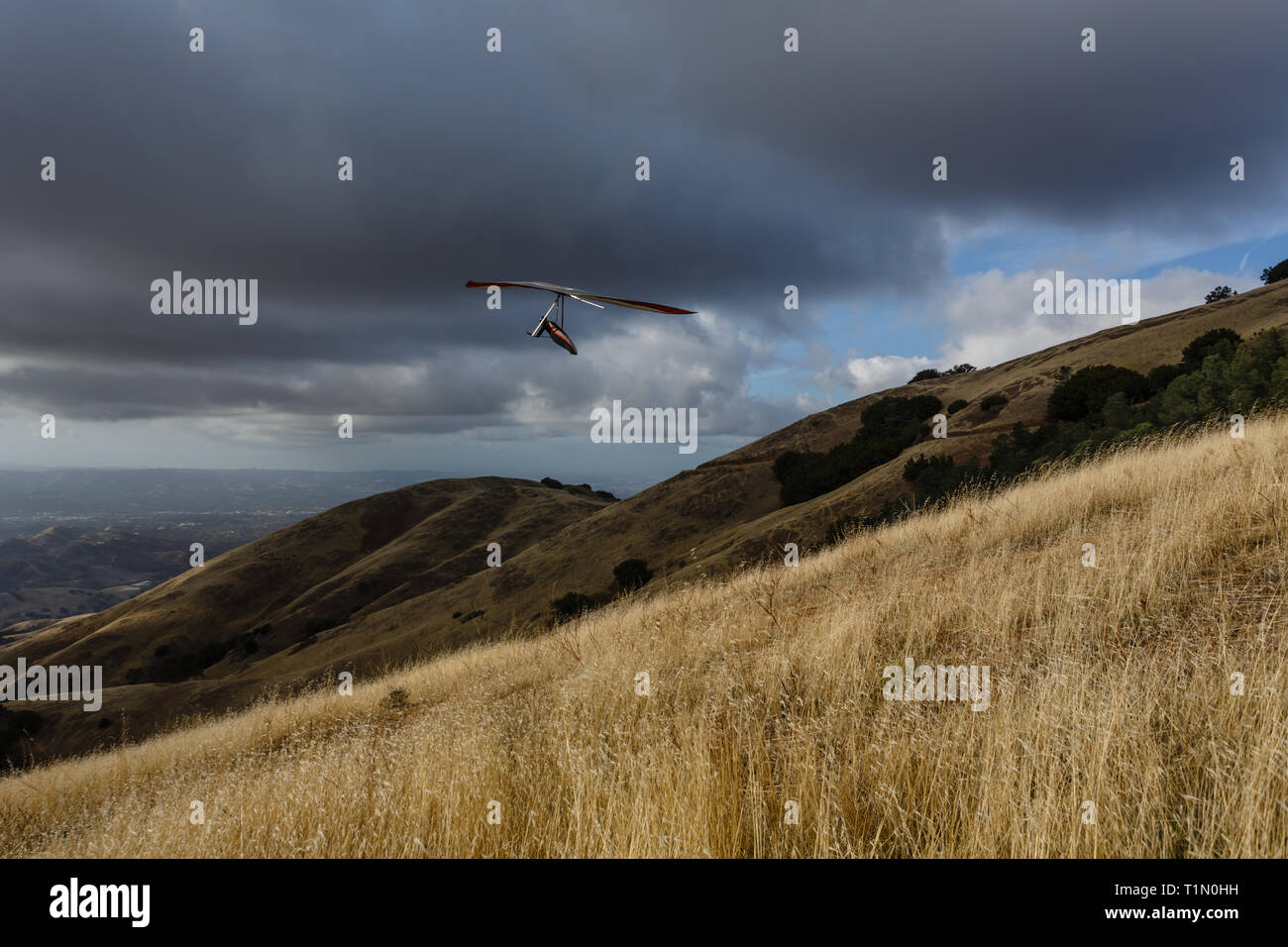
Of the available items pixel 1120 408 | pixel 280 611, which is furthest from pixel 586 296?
pixel 280 611

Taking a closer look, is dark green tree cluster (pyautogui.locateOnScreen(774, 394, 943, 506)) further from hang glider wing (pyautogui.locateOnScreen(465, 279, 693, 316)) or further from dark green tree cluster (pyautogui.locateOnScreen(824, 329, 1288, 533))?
hang glider wing (pyautogui.locateOnScreen(465, 279, 693, 316))

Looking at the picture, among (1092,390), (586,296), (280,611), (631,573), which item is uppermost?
(1092,390)

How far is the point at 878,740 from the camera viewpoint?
10.4 feet

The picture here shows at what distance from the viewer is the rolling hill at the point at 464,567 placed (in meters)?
33.5

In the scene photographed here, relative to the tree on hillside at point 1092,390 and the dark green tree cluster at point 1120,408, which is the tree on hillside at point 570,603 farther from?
the tree on hillside at point 1092,390

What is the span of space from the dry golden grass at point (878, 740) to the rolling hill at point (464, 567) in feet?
41.2

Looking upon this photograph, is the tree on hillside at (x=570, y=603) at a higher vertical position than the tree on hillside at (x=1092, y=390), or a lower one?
lower

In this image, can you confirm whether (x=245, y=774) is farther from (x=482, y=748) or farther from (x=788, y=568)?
(x=788, y=568)

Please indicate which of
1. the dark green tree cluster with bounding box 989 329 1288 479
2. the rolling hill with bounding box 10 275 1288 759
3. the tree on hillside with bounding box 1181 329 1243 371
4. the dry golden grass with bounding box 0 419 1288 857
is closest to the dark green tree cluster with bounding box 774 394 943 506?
the rolling hill with bounding box 10 275 1288 759

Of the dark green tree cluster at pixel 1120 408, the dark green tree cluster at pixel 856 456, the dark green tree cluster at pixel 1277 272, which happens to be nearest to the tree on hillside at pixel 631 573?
the dark green tree cluster at pixel 856 456

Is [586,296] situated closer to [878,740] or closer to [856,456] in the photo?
[878,740]

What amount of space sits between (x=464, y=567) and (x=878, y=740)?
2468 inches

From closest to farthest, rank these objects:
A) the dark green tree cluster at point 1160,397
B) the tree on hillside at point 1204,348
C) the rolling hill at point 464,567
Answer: the dark green tree cluster at point 1160,397
the tree on hillside at point 1204,348
the rolling hill at point 464,567

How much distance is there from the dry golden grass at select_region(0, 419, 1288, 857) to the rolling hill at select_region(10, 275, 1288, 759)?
1255 cm
